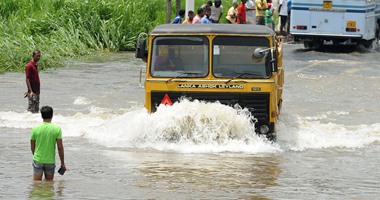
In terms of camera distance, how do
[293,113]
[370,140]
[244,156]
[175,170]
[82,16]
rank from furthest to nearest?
[82,16], [293,113], [370,140], [244,156], [175,170]

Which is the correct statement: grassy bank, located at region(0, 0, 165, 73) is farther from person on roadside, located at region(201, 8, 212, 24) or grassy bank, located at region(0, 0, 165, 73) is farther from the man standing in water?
the man standing in water

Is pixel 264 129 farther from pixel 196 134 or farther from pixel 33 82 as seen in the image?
pixel 33 82

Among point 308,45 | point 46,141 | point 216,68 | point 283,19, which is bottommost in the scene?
point 308,45

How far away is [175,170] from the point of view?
1490cm

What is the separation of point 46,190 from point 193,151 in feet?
13.2

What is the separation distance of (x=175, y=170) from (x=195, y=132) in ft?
6.20

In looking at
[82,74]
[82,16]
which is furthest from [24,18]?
[82,74]

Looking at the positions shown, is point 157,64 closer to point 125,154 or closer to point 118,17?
point 125,154

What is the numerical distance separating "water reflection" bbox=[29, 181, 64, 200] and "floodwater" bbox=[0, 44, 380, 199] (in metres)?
0.01

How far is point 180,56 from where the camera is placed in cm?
1684

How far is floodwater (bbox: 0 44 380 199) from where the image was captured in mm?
13430

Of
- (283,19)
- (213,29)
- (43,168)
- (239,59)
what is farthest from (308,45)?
(43,168)

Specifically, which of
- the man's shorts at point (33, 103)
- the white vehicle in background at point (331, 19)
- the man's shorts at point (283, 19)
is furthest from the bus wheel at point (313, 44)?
the man's shorts at point (33, 103)

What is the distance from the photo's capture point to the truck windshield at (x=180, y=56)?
16750mm
